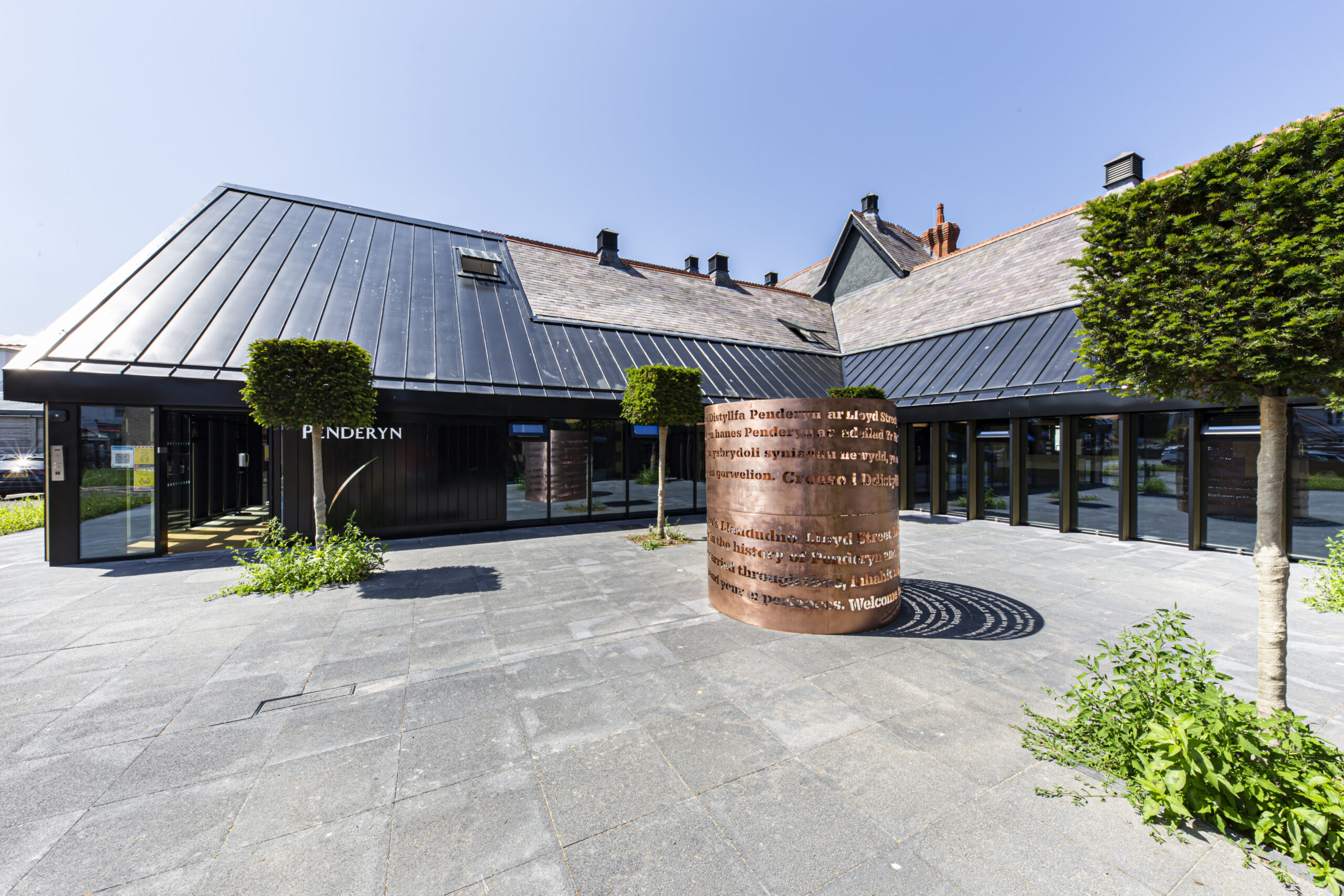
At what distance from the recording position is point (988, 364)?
1507 cm

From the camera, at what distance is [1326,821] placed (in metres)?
2.47

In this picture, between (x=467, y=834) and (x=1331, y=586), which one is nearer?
(x=467, y=834)

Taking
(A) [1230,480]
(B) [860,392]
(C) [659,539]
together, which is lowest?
(C) [659,539]

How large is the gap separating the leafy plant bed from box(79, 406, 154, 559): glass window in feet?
31.2

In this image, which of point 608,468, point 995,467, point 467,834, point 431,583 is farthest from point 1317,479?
point 431,583

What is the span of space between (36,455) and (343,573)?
84.2 ft

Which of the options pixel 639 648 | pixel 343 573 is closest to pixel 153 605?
pixel 343 573

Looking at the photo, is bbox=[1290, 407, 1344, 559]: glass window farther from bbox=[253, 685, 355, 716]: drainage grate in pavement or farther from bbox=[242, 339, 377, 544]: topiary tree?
bbox=[242, 339, 377, 544]: topiary tree

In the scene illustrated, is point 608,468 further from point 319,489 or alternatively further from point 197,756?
point 197,756

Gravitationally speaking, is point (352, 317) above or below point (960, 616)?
above

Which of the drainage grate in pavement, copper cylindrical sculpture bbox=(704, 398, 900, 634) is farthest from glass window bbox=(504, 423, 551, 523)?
the drainage grate in pavement

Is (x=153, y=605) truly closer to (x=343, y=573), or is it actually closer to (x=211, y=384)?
(x=343, y=573)

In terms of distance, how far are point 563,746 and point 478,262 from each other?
1692 centimetres

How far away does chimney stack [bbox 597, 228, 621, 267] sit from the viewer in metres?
22.1
